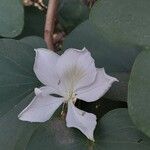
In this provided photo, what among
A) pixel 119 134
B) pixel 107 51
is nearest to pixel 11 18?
pixel 107 51

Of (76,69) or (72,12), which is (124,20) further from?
(72,12)

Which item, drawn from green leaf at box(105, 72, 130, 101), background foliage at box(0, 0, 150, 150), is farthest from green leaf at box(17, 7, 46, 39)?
green leaf at box(105, 72, 130, 101)

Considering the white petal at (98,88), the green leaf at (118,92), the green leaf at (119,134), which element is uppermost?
the white petal at (98,88)

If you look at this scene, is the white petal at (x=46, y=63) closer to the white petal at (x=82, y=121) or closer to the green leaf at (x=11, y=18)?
the white petal at (x=82, y=121)

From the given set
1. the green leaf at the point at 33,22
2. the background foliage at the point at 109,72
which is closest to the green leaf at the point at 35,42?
the background foliage at the point at 109,72

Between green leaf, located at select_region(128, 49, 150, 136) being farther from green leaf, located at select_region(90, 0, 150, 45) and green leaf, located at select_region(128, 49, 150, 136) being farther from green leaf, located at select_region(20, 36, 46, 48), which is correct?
green leaf, located at select_region(20, 36, 46, 48)

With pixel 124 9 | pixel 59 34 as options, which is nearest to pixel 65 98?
pixel 124 9

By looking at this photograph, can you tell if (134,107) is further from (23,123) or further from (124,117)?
(23,123)
